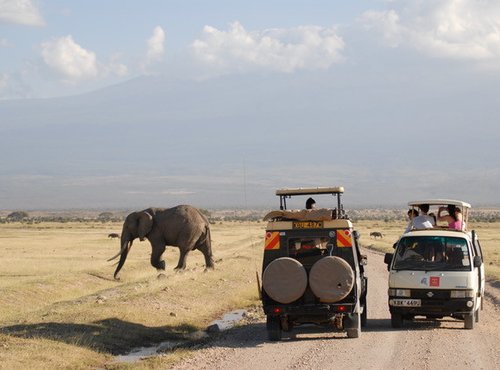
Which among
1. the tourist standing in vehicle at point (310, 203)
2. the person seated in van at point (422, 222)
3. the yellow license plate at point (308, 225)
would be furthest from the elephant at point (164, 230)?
the yellow license plate at point (308, 225)

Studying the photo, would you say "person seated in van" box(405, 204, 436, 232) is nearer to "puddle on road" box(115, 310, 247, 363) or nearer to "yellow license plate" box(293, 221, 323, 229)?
"yellow license plate" box(293, 221, 323, 229)

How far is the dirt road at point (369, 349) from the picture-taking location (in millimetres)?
15875

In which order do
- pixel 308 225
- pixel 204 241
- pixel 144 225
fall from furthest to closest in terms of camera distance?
1. pixel 204 241
2. pixel 144 225
3. pixel 308 225

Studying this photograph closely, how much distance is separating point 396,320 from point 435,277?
1290 millimetres

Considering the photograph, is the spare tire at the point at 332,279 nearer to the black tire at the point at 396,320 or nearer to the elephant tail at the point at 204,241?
the black tire at the point at 396,320

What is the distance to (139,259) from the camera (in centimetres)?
4703

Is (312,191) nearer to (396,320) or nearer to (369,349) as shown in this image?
(396,320)

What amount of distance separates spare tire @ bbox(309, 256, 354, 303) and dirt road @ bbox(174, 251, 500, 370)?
942 mm

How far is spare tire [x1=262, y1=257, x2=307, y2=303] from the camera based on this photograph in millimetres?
18531

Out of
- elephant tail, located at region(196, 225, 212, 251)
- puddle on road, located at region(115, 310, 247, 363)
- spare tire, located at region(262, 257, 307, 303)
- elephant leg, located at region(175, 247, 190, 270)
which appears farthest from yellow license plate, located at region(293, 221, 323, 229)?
elephant tail, located at region(196, 225, 212, 251)

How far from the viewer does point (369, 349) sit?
17562 mm

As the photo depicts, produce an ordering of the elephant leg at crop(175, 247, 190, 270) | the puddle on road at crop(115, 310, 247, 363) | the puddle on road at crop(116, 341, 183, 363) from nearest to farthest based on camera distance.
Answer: the puddle on road at crop(116, 341, 183, 363)
the puddle on road at crop(115, 310, 247, 363)
the elephant leg at crop(175, 247, 190, 270)

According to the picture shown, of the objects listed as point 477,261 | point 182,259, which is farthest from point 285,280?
point 182,259

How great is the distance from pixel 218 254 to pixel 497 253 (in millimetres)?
15901
